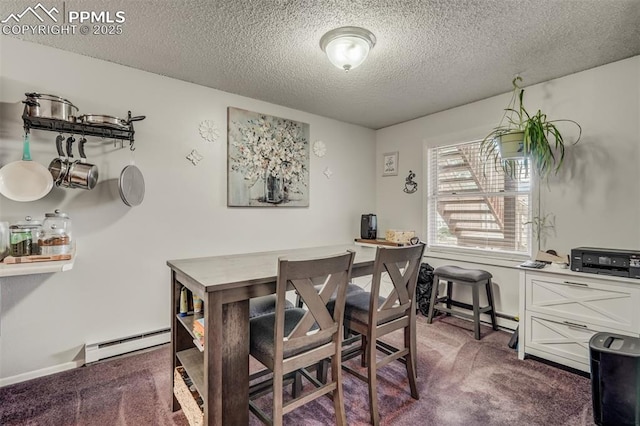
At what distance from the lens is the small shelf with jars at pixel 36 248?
180cm

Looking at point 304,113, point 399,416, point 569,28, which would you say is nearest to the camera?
point 399,416

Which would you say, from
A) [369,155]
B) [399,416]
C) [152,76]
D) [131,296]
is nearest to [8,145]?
[152,76]

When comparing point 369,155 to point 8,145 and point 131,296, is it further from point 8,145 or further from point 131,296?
point 8,145

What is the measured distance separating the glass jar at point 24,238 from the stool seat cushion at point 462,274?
3389 mm

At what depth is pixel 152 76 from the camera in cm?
268

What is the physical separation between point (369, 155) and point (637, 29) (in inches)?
111

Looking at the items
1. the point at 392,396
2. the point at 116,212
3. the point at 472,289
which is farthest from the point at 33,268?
the point at 472,289

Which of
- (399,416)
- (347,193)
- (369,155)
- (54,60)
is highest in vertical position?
(54,60)

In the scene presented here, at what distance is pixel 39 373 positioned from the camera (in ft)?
7.33

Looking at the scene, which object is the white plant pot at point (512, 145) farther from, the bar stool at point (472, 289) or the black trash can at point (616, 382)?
the black trash can at point (616, 382)

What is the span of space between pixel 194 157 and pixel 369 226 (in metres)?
2.39

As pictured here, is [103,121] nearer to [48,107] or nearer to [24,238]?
[48,107]

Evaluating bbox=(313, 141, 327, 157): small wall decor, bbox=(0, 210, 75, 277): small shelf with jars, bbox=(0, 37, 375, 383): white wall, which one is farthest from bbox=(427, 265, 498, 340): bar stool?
bbox=(0, 210, 75, 277): small shelf with jars

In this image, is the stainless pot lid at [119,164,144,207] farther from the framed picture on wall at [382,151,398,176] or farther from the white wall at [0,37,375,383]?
the framed picture on wall at [382,151,398,176]
